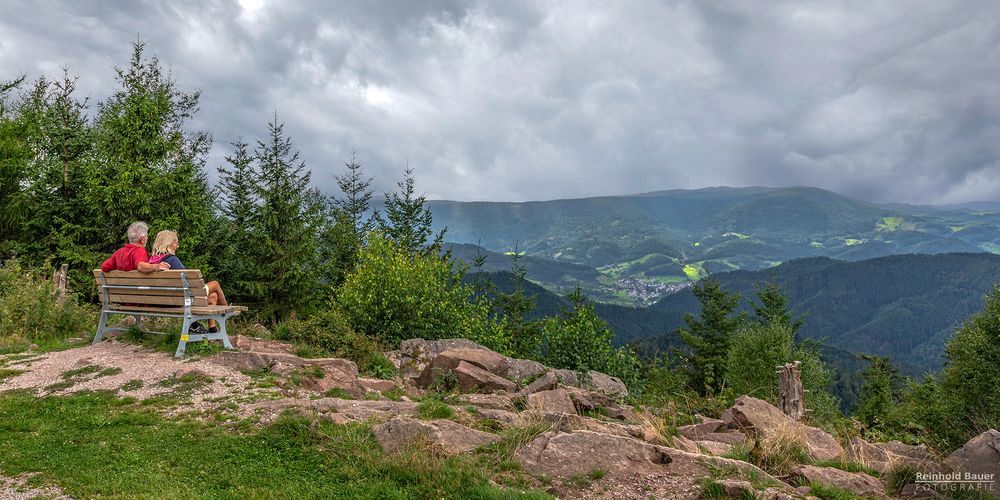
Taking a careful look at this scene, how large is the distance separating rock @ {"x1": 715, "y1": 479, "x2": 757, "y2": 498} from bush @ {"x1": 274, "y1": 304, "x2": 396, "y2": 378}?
7.75 metres

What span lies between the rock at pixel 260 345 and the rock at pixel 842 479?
9.16 metres

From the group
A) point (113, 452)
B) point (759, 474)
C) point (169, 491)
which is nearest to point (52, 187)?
point (113, 452)

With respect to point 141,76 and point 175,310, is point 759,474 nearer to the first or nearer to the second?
point 175,310

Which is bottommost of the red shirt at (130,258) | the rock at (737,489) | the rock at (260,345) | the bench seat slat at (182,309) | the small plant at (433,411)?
the rock at (737,489)

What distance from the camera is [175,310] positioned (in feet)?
31.3

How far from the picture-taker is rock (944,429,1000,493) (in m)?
5.74

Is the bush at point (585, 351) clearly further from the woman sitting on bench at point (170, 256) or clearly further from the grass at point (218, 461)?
the grass at point (218, 461)

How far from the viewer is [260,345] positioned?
11.1 metres

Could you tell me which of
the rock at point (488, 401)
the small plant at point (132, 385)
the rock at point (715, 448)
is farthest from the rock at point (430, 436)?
the small plant at point (132, 385)

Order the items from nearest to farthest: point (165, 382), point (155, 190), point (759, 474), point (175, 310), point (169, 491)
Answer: point (169, 491) < point (759, 474) < point (165, 382) < point (175, 310) < point (155, 190)

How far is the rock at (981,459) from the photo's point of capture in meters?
5.74

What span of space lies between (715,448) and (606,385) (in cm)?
581

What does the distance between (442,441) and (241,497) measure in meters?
A: 1.97

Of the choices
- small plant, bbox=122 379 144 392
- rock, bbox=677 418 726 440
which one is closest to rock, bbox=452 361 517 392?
rock, bbox=677 418 726 440
